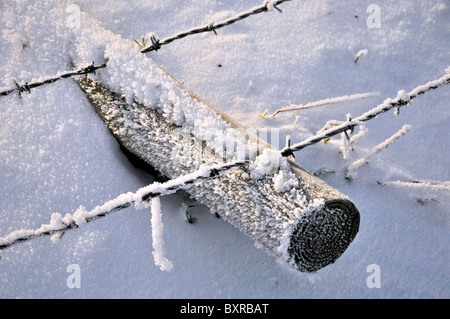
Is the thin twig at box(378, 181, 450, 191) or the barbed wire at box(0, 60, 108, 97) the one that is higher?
the barbed wire at box(0, 60, 108, 97)

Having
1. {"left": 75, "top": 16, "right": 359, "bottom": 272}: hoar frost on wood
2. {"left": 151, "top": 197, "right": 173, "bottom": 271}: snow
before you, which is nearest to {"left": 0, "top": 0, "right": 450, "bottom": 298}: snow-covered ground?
{"left": 75, "top": 16, "right": 359, "bottom": 272}: hoar frost on wood

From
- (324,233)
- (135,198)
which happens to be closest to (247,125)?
(324,233)

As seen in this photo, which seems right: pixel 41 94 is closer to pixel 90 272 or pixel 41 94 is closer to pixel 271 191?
pixel 90 272

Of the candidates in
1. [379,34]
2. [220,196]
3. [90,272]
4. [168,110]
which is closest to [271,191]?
[220,196]

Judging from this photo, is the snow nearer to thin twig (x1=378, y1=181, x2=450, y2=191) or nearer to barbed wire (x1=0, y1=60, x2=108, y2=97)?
barbed wire (x1=0, y1=60, x2=108, y2=97)

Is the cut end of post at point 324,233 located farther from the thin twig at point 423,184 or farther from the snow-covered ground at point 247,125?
the thin twig at point 423,184
